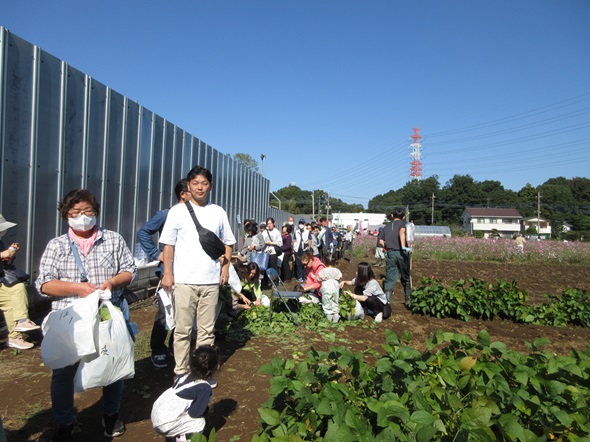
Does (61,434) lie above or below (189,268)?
below

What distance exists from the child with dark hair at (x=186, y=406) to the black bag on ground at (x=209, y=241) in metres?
1.05

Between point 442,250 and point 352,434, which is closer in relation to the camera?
point 352,434

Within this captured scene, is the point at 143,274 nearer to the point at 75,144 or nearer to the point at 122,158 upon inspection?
the point at 122,158

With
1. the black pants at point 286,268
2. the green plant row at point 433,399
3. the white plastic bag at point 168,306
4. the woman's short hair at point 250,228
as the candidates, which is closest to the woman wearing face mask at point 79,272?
the white plastic bag at point 168,306

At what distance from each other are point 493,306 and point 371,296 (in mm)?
2223

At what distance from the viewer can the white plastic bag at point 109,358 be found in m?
2.69

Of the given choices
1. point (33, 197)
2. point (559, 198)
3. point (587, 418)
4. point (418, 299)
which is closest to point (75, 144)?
point (33, 197)

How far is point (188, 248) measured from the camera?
3797mm

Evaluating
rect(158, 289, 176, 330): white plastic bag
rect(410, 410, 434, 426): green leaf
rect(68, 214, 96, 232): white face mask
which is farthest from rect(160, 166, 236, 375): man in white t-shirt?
rect(410, 410, 434, 426): green leaf

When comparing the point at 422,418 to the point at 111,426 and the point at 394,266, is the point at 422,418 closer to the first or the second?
the point at 111,426

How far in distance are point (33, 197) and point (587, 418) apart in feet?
19.6

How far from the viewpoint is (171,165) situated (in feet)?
31.3

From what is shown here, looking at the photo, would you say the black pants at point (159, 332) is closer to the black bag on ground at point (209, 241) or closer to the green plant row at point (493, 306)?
the black bag on ground at point (209, 241)

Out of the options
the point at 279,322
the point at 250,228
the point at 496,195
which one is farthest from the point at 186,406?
the point at 496,195
